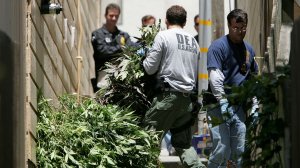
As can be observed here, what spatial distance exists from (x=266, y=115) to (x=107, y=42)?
7.63m

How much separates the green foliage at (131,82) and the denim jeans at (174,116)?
0.23 meters

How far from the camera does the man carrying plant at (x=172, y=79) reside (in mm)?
12383

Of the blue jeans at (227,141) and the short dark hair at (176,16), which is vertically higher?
the short dark hair at (176,16)

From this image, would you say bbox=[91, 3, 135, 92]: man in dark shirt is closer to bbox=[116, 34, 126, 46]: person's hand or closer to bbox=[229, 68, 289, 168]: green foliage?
bbox=[116, 34, 126, 46]: person's hand

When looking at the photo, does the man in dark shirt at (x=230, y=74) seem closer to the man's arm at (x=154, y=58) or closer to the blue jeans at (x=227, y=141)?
the blue jeans at (x=227, y=141)

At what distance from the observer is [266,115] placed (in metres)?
8.95

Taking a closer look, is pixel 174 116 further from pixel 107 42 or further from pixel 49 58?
pixel 107 42

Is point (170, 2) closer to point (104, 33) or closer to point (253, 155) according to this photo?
point (104, 33)

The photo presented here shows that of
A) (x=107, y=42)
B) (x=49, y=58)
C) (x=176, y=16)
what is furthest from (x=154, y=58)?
(x=107, y=42)

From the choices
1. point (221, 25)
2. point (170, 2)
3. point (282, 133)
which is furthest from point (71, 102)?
point (170, 2)

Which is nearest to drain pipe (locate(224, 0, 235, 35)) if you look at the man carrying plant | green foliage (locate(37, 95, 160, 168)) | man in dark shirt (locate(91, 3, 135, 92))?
man in dark shirt (locate(91, 3, 135, 92))

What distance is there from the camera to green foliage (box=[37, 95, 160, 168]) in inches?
444

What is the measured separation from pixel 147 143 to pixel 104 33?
16.2ft

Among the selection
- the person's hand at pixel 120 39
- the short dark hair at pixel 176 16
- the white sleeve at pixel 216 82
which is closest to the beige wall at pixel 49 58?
the person's hand at pixel 120 39
